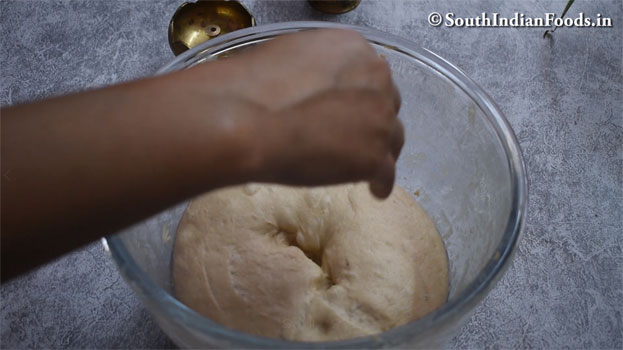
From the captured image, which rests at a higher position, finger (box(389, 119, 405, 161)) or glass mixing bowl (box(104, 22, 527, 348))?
finger (box(389, 119, 405, 161))

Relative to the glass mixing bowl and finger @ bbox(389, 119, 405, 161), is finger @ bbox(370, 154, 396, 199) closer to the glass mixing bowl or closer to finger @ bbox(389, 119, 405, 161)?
finger @ bbox(389, 119, 405, 161)

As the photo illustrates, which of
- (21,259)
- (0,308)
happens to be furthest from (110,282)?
(21,259)

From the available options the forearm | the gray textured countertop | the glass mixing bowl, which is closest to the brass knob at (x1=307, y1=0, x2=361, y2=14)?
the gray textured countertop

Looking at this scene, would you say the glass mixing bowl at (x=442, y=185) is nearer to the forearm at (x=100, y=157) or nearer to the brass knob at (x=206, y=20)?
→ the forearm at (x=100, y=157)

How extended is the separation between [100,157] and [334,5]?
2.76ft

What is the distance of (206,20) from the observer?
119 centimetres

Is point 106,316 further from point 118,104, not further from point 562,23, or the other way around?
point 562,23

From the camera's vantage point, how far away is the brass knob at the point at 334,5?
1229 mm

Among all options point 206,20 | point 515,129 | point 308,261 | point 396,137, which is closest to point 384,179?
point 396,137

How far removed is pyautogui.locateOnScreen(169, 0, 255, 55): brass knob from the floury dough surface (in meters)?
0.45

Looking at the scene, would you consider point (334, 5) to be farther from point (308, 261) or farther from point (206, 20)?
point (308, 261)

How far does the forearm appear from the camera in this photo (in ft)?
1.66

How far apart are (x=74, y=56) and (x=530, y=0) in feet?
3.25

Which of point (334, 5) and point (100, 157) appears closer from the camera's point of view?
point (100, 157)
